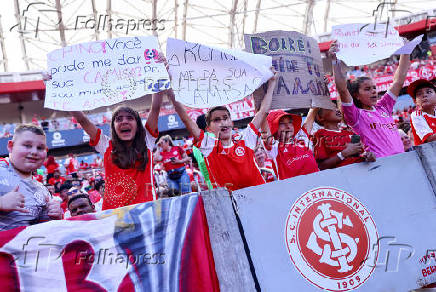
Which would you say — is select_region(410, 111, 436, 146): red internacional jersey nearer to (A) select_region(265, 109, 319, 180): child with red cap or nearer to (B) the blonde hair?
(A) select_region(265, 109, 319, 180): child with red cap

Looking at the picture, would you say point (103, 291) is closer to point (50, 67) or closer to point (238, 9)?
point (50, 67)

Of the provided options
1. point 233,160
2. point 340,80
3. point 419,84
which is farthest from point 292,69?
point 419,84

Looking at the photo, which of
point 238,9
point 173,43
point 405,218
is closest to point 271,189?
point 405,218

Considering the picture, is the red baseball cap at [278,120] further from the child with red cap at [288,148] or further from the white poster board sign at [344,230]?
the white poster board sign at [344,230]

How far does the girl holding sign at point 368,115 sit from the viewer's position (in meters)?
3.29

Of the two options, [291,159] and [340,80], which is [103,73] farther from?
[340,80]

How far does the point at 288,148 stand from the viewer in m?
3.31

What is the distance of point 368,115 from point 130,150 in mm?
2070

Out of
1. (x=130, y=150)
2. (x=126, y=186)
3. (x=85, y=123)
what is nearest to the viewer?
(x=126, y=186)

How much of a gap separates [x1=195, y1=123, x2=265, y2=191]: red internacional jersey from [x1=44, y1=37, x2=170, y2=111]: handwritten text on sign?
605 mm

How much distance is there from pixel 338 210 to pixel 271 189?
1.54 feet

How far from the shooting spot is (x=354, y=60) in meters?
3.55

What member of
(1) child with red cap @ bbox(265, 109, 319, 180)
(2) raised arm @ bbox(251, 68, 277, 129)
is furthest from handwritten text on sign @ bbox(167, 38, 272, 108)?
(1) child with red cap @ bbox(265, 109, 319, 180)

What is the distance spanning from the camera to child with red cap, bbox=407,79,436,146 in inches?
147
